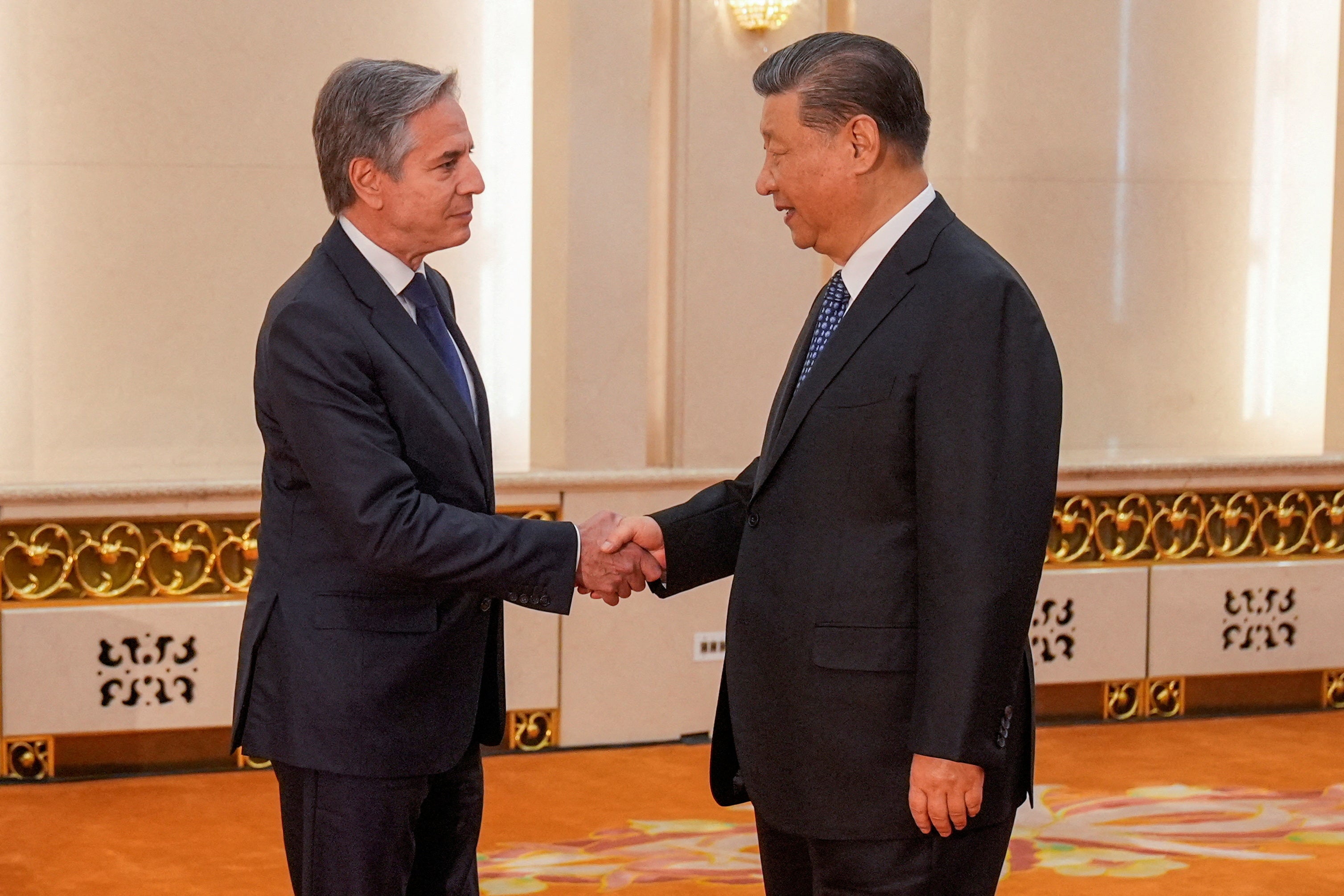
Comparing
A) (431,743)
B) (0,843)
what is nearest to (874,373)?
(431,743)

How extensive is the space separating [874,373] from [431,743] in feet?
3.11

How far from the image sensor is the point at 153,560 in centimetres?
550

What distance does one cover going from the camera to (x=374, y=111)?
2.62 metres

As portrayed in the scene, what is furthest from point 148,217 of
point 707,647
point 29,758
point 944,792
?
point 944,792

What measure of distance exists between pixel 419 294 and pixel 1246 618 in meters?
4.85

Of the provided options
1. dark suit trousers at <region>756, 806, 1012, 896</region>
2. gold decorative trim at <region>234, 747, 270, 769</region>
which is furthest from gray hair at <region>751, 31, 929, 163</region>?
gold decorative trim at <region>234, 747, 270, 769</region>

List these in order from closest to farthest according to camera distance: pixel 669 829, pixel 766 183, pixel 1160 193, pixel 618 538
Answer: pixel 766 183 → pixel 618 538 → pixel 669 829 → pixel 1160 193

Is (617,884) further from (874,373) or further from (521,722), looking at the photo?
(874,373)

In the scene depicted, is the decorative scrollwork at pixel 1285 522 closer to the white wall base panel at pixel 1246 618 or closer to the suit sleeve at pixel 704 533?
the white wall base panel at pixel 1246 618

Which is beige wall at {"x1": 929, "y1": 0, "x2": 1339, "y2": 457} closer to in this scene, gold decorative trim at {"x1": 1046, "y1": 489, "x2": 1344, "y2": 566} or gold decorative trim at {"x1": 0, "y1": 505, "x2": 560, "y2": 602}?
gold decorative trim at {"x1": 1046, "y1": 489, "x2": 1344, "y2": 566}

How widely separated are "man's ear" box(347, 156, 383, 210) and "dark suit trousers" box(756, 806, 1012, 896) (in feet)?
4.16

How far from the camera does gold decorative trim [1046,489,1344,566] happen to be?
21.0ft

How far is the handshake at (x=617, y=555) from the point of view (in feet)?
9.52

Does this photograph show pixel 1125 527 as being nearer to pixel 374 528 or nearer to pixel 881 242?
pixel 881 242
